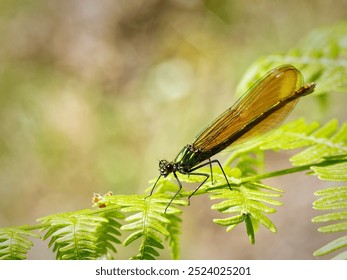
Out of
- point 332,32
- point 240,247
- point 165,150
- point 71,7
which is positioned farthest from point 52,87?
point 332,32

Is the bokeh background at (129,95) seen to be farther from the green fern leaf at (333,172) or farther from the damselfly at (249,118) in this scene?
the green fern leaf at (333,172)

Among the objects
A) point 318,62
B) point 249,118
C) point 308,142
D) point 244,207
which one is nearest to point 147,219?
point 244,207

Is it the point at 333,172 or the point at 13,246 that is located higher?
the point at 333,172

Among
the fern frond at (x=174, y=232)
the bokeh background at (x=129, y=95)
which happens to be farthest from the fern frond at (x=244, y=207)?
the bokeh background at (x=129, y=95)

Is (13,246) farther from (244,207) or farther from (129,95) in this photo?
(129,95)

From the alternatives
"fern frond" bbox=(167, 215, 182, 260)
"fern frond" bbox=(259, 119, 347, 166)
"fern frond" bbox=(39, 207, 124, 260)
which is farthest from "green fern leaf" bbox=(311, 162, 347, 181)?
"fern frond" bbox=(39, 207, 124, 260)

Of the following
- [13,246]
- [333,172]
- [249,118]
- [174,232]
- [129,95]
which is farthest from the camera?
[129,95]
